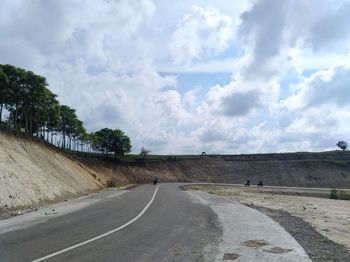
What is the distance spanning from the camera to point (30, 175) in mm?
36031

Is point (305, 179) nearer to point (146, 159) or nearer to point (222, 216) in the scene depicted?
point (146, 159)

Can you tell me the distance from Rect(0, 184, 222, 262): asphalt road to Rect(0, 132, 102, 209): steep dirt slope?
413 inches

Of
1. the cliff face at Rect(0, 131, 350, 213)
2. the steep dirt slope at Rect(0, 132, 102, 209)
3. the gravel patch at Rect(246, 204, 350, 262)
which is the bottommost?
the gravel patch at Rect(246, 204, 350, 262)

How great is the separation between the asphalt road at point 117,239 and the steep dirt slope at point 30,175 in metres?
10.5

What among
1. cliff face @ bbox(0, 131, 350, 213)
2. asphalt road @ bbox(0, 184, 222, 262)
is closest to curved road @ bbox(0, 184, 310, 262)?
asphalt road @ bbox(0, 184, 222, 262)

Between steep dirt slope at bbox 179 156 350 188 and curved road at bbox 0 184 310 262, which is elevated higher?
steep dirt slope at bbox 179 156 350 188

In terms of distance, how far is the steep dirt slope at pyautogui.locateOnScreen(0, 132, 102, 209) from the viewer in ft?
93.4

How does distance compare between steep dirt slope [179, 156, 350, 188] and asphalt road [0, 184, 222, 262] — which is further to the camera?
steep dirt slope [179, 156, 350, 188]

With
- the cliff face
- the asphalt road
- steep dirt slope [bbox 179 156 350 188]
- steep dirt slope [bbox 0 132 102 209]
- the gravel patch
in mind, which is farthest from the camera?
steep dirt slope [bbox 179 156 350 188]

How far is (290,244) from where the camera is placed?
39.4ft

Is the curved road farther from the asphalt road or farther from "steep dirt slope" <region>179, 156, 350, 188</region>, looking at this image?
"steep dirt slope" <region>179, 156, 350, 188</region>

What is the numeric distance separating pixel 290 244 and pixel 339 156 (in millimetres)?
128177

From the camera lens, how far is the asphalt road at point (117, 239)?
10.4 meters

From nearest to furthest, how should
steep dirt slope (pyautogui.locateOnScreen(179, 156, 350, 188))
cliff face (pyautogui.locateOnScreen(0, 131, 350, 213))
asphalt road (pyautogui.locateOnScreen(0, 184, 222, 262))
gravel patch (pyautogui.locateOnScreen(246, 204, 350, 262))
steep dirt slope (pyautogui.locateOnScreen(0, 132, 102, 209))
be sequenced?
asphalt road (pyautogui.locateOnScreen(0, 184, 222, 262)), gravel patch (pyautogui.locateOnScreen(246, 204, 350, 262)), steep dirt slope (pyautogui.locateOnScreen(0, 132, 102, 209)), cliff face (pyautogui.locateOnScreen(0, 131, 350, 213)), steep dirt slope (pyautogui.locateOnScreen(179, 156, 350, 188))
